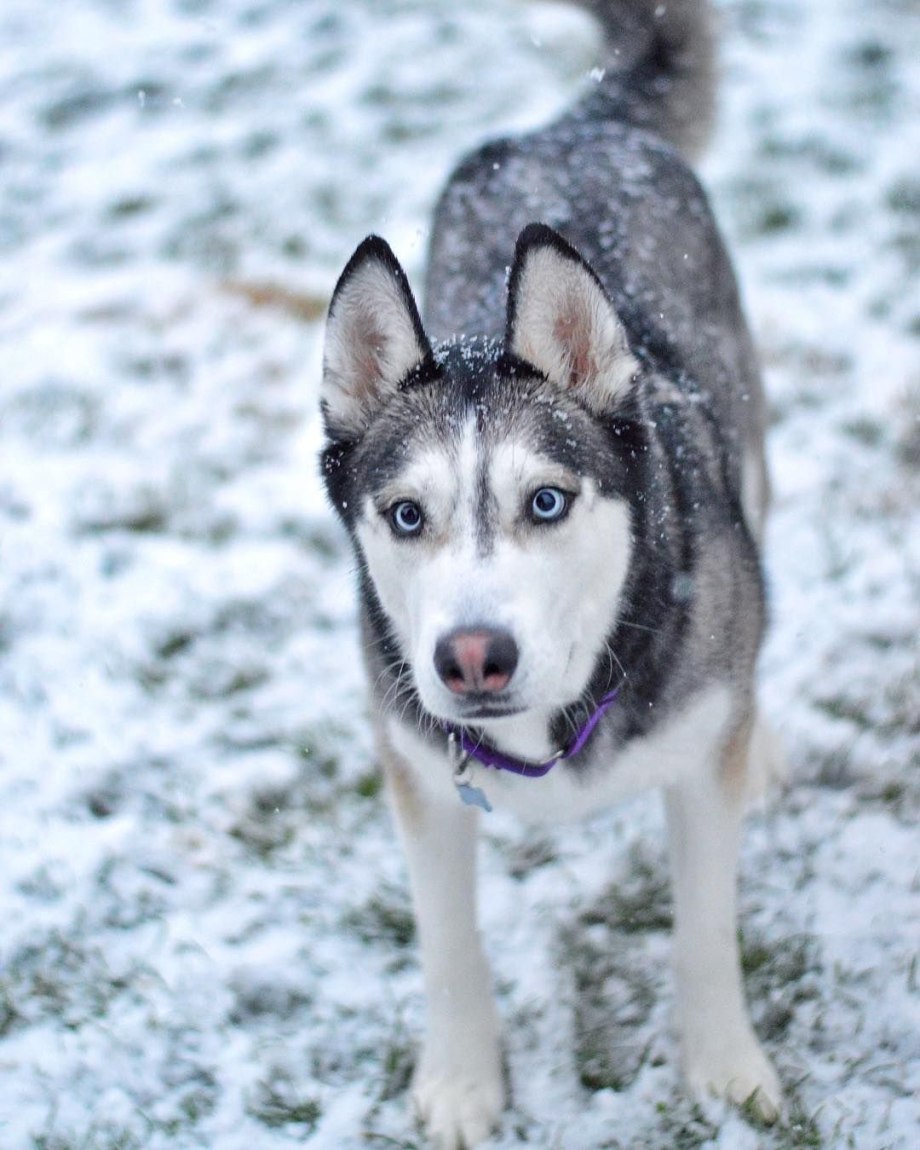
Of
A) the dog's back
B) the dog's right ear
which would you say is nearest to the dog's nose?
the dog's right ear

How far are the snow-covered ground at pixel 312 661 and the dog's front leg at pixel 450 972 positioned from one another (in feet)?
0.29

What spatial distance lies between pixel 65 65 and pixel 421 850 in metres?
6.66

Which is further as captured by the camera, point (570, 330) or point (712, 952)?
point (712, 952)

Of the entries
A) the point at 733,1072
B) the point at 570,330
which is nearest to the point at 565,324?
the point at 570,330

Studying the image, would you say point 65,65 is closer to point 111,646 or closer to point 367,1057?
point 111,646

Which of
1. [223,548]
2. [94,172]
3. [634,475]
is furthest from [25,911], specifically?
[94,172]

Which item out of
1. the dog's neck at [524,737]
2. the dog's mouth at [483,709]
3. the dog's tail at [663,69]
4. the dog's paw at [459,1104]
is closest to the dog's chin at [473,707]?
the dog's mouth at [483,709]

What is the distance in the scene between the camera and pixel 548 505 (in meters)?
2.13

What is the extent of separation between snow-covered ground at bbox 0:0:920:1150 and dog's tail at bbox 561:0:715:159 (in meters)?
1.13

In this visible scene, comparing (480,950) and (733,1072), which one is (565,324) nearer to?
(480,950)

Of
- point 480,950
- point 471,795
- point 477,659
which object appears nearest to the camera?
point 477,659

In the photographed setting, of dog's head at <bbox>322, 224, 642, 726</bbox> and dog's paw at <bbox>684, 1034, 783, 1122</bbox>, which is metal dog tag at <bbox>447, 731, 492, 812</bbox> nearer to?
dog's head at <bbox>322, 224, 642, 726</bbox>

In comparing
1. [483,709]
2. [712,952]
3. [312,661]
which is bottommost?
[712,952]

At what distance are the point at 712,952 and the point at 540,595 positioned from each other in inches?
38.6
